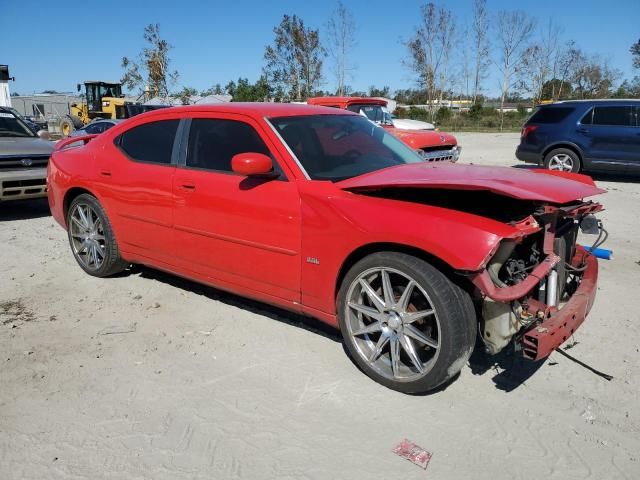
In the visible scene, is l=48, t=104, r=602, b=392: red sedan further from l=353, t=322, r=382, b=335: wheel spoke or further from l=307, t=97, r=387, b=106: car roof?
l=307, t=97, r=387, b=106: car roof

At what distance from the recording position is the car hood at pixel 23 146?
757 centimetres

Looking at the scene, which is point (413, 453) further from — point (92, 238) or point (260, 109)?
point (92, 238)

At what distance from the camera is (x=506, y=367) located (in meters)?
3.35

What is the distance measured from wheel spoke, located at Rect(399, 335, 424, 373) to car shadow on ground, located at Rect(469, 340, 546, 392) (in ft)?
1.78

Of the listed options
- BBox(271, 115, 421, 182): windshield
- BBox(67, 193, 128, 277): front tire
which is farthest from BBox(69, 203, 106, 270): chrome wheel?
BBox(271, 115, 421, 182): windshield

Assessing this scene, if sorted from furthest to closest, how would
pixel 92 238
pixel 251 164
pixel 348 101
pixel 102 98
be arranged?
pixel 102 98
pixel 348 101
pixel 92 238
pixel 251 164

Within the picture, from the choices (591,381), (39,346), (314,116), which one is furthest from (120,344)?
(591,381)

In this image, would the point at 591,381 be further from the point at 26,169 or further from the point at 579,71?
the point at 579,71

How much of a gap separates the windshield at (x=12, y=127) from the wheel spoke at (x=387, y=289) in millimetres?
7890

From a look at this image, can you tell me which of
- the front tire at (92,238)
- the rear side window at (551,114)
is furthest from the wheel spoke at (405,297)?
the rear side window at (551,114)

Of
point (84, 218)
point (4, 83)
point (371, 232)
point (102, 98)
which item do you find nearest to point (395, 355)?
point (371, 232)

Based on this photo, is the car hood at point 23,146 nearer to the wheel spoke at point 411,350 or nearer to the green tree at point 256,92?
the wheel spoke at point 411,350

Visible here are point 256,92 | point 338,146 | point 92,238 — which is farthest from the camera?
point 256,92

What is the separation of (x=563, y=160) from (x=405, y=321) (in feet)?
32.6
